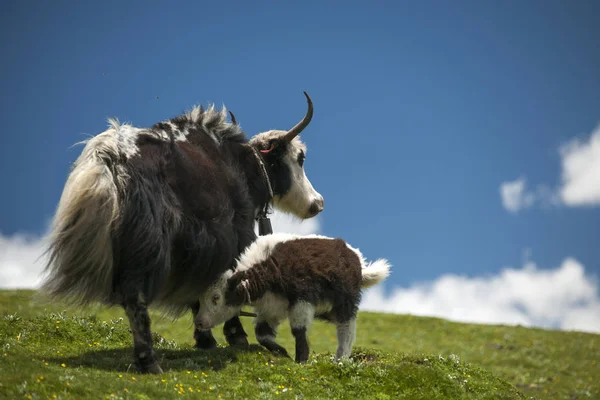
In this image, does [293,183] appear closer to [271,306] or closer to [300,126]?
[300,126]

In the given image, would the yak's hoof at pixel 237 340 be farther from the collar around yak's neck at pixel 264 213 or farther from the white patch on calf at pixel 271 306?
the collar around yak's neck at pixel 264 213

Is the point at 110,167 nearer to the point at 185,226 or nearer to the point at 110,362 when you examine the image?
the point at 185,226

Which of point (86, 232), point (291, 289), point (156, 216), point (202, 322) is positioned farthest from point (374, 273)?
point (86, 232)

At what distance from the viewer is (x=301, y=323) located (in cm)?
1210

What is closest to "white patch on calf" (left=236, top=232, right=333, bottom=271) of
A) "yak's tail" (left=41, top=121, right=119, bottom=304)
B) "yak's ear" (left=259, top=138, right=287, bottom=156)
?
"yak's ear" (left=259, top=138, right=287, bottom=156)

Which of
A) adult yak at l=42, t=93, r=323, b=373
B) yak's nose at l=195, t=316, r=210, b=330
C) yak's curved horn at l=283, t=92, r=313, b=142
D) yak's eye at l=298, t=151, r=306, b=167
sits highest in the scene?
yak's curved horn at l=283, t=92, r=313, b=142

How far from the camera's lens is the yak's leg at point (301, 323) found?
39.7ft

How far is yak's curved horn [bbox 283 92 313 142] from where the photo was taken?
13257mm

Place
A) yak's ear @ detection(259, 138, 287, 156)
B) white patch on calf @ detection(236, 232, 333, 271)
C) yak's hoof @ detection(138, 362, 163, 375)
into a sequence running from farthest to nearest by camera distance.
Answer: yak's ear @ detection(259, 138, 287, 156), white patch on calf @ detection(236, 232, 333, 271), yak's hoof @ detection(138, 362, 163, 375)

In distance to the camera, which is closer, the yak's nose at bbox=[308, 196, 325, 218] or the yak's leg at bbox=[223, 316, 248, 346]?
the yak's leg at bbox=[223, 316, 248, 346]

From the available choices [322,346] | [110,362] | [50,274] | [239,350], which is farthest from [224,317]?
[322,346]

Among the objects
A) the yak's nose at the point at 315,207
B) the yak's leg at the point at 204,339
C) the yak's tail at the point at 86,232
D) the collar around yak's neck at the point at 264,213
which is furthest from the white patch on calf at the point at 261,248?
the yak's tail at the point at 86,232

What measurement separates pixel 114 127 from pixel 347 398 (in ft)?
18.6

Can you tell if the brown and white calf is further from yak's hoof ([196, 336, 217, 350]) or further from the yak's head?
the yak's head
